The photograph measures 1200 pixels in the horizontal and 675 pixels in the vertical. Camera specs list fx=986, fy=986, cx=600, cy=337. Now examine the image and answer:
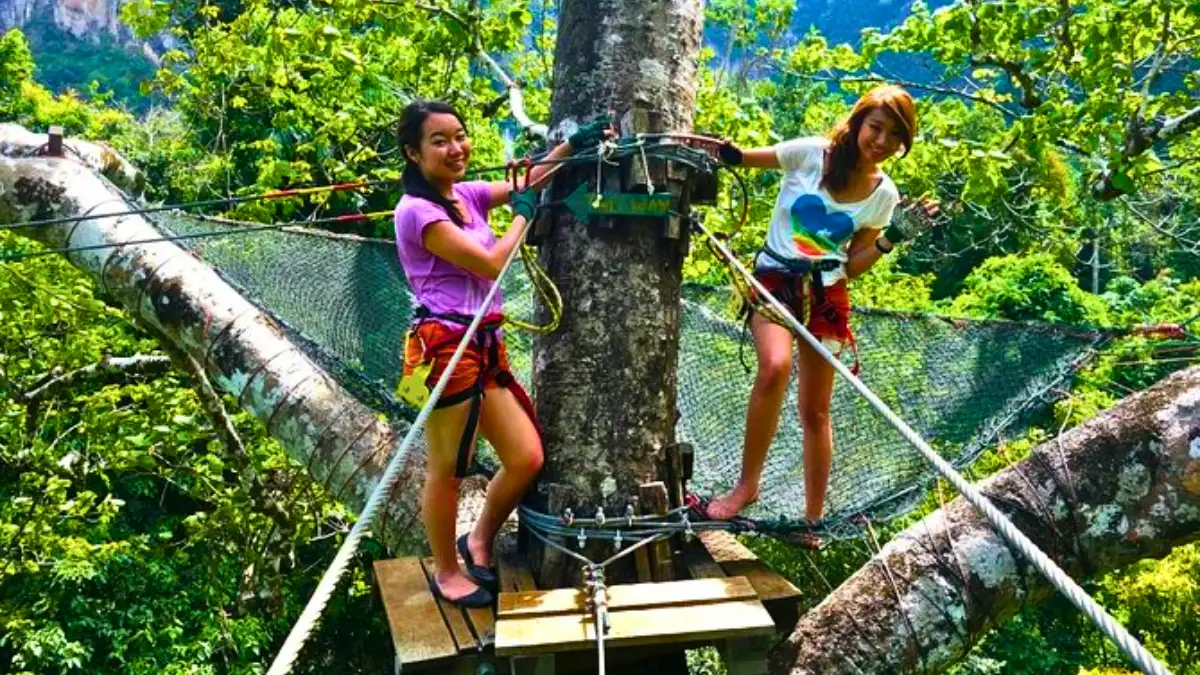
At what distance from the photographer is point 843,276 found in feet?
6.13

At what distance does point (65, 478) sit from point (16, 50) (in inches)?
477

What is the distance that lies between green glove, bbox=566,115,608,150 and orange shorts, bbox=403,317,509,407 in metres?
0.32

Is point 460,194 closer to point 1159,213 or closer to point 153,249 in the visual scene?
point 153,249

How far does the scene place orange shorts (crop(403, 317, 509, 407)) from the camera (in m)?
1.52

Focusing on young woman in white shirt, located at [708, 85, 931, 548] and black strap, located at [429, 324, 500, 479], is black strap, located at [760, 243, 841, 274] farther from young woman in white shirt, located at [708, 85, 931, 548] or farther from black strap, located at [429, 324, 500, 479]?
black strap, located at [429, 324, 500, 479]

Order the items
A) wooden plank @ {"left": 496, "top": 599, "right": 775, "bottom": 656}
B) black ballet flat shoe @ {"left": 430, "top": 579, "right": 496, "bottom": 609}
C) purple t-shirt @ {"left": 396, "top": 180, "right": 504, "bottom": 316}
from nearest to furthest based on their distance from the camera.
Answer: wooden plank @ {"left": 496, "top": 599, "right": 775, "bottom": 656} → black ballet flat shoe @ {"left": 430, "top": 579, "right": 496, "bottom": 609} → purple t-shirt @ {"left": 396, "top": 180, "right": 504, "bottom": 316}

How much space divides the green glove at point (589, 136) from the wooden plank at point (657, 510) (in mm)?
525

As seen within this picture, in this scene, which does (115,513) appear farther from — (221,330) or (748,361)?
(748,361)

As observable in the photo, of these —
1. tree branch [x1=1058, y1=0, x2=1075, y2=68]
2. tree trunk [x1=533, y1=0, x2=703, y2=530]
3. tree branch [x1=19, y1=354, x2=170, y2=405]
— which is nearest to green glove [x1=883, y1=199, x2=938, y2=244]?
tree trunk [x1=533, y1=0, x2=703, y2=530]

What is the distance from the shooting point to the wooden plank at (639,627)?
1181 millimetres

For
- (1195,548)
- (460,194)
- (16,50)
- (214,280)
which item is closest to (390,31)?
(214,280)

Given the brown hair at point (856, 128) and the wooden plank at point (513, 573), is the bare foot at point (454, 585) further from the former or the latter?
the brown hair at point (856, 128)

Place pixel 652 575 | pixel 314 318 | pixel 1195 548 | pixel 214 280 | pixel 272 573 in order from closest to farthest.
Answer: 1. pixel 652 575
2. pixel 214 280
3. pixel 314 318
4. pixel 272 573
5. pixel 1195 548

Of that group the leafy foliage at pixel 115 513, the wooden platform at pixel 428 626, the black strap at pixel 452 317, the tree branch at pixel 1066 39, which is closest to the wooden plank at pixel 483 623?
the wooden platform at pixel 428 626
